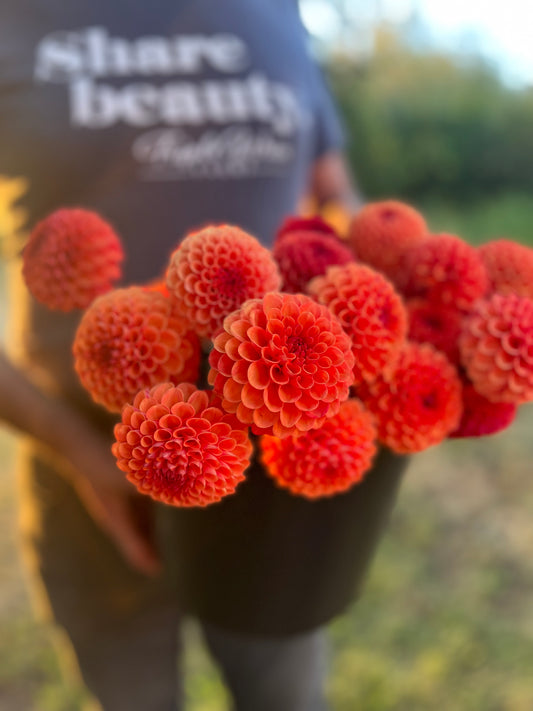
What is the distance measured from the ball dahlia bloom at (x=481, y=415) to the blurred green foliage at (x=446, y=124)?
524cm

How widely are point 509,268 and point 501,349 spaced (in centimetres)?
11

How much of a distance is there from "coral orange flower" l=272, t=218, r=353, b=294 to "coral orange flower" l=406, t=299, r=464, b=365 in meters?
0.07

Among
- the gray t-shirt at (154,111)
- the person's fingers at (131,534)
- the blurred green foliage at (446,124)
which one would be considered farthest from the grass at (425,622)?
the blurred green foliage at (446,124)

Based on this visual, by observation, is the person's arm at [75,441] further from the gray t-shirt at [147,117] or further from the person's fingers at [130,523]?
the gray t-shirt at [147,117]

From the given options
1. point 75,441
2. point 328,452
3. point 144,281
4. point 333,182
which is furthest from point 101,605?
point 333,182

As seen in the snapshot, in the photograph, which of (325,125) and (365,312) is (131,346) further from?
(325,125)

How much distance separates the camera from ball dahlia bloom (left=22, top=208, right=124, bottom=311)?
1.33 ft

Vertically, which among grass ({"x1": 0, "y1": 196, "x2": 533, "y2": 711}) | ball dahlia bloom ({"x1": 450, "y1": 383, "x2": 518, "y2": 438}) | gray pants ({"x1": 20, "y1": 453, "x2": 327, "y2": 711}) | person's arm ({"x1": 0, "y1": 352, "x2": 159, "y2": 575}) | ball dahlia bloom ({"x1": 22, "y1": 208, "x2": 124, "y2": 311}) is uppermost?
ball dahlia bloom ({"x1": 22, "y1": 208, "x2": 124, "y2": 311})

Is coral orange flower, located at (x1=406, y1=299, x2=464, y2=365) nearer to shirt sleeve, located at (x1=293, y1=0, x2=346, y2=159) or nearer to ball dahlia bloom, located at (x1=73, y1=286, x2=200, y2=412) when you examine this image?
ball dahlia bloom, located at (x1=73, y1=286, x2=200, y2=412)

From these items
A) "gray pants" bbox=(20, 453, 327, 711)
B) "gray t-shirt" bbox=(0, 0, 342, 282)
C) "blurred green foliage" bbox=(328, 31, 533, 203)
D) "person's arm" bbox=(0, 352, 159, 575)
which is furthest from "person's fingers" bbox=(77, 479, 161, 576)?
"blurred green foliage" bbox=(328, 31, 533, 203)

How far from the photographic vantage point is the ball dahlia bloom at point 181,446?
0.30 m

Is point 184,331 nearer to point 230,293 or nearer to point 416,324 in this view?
point 230,293

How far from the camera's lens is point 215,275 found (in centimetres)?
35

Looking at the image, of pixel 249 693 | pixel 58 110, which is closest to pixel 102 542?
pixel 249 693
